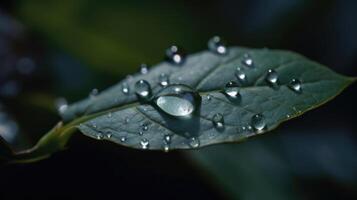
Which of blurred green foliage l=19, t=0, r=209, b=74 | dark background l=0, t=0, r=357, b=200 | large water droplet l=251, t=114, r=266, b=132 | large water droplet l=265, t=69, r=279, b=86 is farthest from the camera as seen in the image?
blurred green foliage l=19, t=0, r=209, b=74

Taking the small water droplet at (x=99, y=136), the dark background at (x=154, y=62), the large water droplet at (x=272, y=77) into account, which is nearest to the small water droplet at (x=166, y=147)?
the small water droplet at (x=99, y=136)

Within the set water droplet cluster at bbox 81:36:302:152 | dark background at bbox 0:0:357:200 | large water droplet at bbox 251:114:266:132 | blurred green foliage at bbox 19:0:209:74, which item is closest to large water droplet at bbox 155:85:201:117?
water droplet cluster at bbox 81:36:302:152

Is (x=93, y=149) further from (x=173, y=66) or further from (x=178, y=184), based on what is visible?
(x=173, y=66)

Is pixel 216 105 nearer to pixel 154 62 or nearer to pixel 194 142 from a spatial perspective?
pixel 194 142

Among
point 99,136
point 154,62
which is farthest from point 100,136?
point 154,62

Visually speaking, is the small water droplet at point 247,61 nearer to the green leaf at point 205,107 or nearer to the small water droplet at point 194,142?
the green leaf at point 205,107

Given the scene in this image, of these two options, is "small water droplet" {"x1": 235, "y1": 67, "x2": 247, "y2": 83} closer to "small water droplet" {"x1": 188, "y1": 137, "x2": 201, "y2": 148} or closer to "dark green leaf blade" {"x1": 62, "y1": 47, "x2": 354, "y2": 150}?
"dark green leaf blade" {"x1": 62, "y1": 47, "x2": 354, "y2": 150}

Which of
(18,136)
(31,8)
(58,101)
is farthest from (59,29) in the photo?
(18,136)
